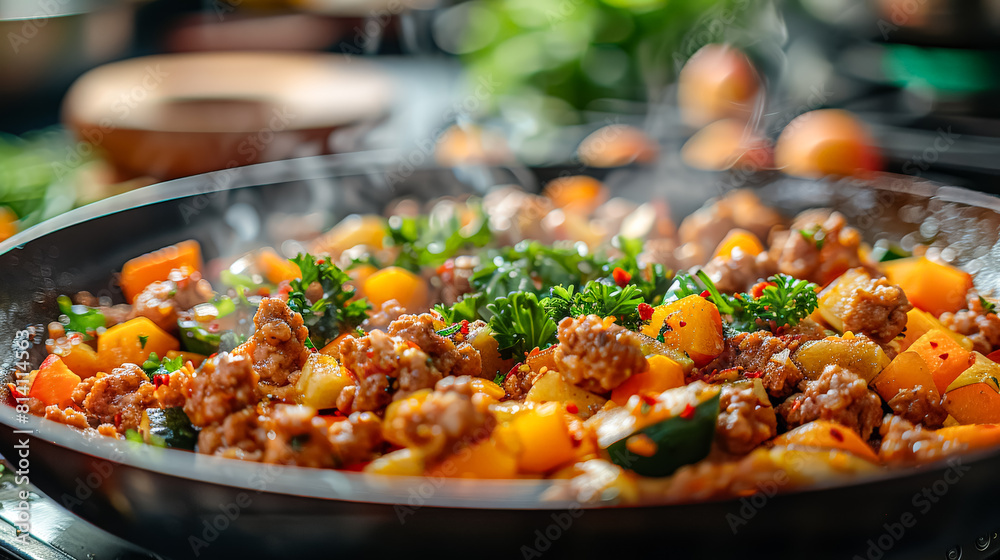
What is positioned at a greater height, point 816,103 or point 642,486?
point 642,486

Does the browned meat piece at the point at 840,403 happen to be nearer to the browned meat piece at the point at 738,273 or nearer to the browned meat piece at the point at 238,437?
the browned meat piece at the point at 738,273

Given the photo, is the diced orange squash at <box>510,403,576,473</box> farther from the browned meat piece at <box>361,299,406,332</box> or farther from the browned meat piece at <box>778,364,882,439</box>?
the browned meat piece at <box>361,299,406,332</box>

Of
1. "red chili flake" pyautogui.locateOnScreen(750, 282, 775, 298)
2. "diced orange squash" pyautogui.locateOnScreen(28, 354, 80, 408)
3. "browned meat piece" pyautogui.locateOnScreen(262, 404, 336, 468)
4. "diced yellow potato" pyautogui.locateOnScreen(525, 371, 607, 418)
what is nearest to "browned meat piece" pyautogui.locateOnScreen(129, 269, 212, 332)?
"diced orange squash" pyautogui.locateOnScreen(28, 354, 80, 408)

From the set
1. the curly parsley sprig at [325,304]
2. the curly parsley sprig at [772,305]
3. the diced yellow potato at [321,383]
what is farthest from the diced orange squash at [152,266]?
the curly parsley sprig at [772,305]

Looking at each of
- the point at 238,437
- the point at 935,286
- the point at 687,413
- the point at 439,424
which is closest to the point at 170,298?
the point at 238,437

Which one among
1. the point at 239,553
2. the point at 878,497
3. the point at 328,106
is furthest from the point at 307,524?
the point at 328,106

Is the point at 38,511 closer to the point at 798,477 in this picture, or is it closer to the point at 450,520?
the point at 450,520

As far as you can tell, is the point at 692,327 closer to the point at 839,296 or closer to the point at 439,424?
the point at 839,296
